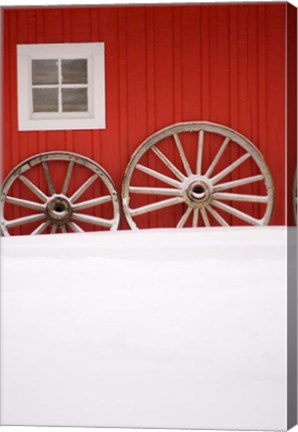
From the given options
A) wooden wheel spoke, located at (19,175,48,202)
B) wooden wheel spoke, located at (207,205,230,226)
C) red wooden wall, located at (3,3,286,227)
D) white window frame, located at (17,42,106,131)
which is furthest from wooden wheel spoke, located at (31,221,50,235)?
wooden wheel spoke, located at (207,205,230,226)

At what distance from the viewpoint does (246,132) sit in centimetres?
502

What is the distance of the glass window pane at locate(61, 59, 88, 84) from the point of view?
5059 millimetres

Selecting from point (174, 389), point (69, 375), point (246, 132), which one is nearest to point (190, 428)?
point (174, 389)

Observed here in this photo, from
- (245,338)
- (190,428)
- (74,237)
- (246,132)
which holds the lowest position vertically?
(190,428)

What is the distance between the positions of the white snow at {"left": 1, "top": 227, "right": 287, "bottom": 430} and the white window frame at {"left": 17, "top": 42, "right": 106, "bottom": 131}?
0.47 m

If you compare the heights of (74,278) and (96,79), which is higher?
(96,79)

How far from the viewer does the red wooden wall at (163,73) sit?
16.4 feet

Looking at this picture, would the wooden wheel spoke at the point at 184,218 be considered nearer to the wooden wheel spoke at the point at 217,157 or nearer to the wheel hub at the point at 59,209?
the wooden wheel spoke at the point at 217,157

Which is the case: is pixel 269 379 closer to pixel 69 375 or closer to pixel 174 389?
pixel 174 389

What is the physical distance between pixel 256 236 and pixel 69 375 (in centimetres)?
98

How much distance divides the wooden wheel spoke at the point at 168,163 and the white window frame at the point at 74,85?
0.82 feet

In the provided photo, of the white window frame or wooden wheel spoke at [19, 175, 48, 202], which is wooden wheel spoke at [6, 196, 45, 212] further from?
the white window frame

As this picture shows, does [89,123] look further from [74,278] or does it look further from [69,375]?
[69,375]

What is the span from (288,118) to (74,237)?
40.0 inches
